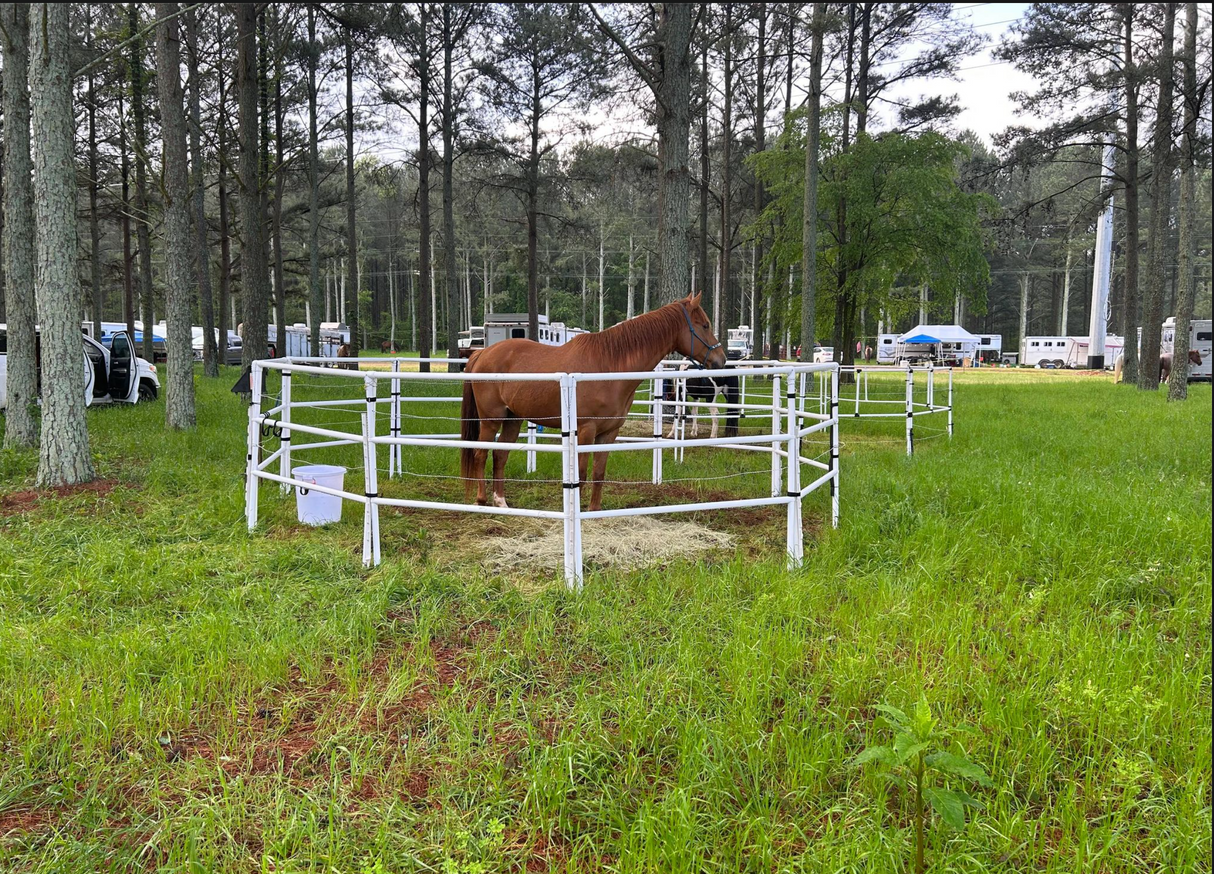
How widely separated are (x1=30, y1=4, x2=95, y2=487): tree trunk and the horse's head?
5424mm

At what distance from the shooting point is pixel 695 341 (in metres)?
6.30

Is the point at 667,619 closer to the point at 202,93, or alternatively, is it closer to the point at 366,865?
the point at 366,865

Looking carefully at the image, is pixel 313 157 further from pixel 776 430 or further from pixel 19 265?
pixel 776 430

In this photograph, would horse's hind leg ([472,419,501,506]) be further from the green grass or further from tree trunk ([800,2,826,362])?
tree trunk ([800,2,826,362])

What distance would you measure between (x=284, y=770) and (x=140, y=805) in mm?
410

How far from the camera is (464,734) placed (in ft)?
8.61

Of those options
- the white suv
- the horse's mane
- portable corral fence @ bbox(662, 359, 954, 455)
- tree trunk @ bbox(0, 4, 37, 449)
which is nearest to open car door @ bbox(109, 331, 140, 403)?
the white suv

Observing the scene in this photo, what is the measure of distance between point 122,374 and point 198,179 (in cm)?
465

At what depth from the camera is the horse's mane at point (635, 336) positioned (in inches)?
238

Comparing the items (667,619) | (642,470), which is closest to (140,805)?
(667,619)

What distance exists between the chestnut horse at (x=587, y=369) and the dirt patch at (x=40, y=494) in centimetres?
319

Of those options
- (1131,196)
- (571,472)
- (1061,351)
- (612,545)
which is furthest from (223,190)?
(1061,351)

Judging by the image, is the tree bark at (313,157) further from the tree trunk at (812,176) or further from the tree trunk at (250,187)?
the tree trunk at (812,176)

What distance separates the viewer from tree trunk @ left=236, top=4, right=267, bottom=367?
11500 mm
